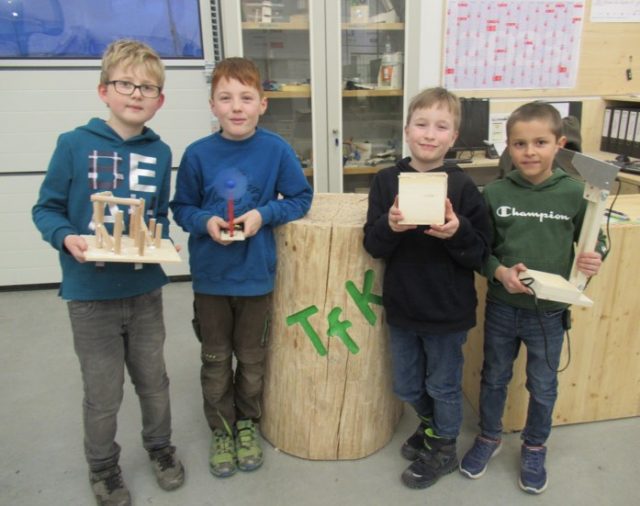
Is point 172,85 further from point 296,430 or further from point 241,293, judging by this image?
point 296,430

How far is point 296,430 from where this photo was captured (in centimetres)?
174

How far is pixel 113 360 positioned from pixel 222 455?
514 millimetres

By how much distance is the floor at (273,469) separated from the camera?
1576 mm

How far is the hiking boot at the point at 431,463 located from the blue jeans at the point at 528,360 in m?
0.16

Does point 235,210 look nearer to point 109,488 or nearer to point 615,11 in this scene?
point 109,488

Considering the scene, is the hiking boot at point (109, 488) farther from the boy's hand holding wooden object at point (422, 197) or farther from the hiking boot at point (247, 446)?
the boy's hand holding wooden object at point (422, 197)

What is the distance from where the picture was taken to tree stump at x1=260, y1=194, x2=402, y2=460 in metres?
1.55

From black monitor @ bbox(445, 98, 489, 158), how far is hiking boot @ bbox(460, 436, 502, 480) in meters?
2.02

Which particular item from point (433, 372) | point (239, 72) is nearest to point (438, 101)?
point (239, 72)

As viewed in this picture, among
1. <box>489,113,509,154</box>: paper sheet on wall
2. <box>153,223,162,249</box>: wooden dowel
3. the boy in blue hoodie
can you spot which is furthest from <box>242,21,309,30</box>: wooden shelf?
<box>153,223,162,249</box>: wooden dowel

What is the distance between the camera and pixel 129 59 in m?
1.33

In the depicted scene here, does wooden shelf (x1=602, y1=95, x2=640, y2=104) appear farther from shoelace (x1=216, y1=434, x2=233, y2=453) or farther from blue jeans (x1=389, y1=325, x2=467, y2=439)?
shoelace (x1=216, y1=434, x2=233, y2=453)

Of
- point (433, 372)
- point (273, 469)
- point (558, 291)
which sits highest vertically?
point (558, 291)

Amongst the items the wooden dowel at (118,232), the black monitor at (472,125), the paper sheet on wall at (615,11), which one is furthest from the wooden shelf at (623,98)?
the wooden dowel at (118,232)
